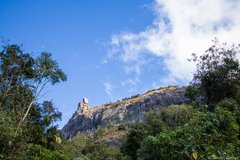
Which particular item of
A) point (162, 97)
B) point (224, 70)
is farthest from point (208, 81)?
point (162, 97)

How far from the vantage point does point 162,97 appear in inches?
4257

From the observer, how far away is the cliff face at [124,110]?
10453 centimetres

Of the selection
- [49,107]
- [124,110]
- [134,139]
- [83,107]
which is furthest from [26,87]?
[83,107]

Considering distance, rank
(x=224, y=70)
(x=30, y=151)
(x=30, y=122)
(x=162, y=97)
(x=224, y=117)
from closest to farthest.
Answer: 1. (x=224, y=117)
2. (x=30, y=151)
3. (x=30, y=122)
4. (x=224, y=70)
5. (x=162, y=97)

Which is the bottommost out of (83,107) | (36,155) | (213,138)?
(213,138)

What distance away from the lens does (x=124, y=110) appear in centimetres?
12344

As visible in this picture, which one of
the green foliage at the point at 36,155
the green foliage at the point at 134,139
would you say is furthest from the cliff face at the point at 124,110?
the green foliage at the point at 36,155

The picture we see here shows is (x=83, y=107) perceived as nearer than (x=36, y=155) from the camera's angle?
No

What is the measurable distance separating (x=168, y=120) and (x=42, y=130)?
1711 cm

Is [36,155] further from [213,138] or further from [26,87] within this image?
[213,138]

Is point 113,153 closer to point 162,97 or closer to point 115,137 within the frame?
point 115,137

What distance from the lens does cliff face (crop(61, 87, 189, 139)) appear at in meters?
105

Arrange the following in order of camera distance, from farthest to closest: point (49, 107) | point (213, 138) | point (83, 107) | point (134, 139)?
1. point (83, 107)
2. point (134, 139)
3. point (49, 107)
4. point (213, 138)

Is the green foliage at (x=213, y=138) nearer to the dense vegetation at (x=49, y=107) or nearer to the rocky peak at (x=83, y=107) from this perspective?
the dense vegetation at (x=49, y=107)
